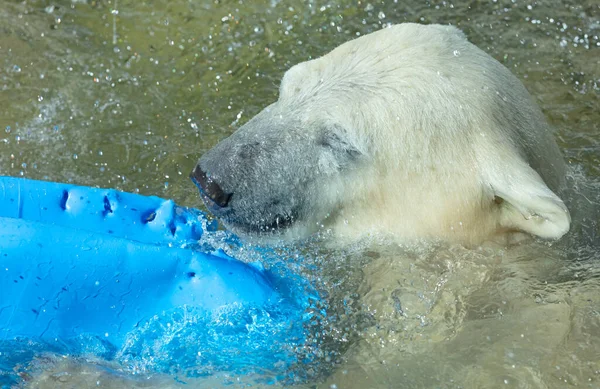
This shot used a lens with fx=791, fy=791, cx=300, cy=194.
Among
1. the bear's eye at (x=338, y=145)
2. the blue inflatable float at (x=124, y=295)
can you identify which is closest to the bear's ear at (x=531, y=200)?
the bear's eye at (x=338, y=145)

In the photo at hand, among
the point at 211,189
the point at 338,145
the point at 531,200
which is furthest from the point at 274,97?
the point at 531,200

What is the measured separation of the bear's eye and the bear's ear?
1.46 feet

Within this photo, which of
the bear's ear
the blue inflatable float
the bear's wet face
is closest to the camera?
the blue inflatable float

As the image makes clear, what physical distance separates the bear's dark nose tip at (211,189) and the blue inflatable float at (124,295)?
17cm

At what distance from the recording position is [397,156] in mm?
2637

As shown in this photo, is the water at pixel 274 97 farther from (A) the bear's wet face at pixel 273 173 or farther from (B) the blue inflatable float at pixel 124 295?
(A) the bear's wet face at pixel 273 173

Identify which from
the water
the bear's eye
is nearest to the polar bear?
the bear's eye

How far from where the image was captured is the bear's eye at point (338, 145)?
2.63 metres

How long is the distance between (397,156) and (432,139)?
0.42 ft

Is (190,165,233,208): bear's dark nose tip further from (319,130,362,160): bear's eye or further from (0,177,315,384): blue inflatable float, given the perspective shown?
(319,130,362,160): bear's eye

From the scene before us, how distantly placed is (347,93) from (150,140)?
1.61 meters

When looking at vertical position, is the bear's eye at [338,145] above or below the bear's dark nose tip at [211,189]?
above

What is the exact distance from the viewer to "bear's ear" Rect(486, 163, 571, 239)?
2467 millimetres

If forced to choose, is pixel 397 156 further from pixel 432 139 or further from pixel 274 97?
pixel 274 97
